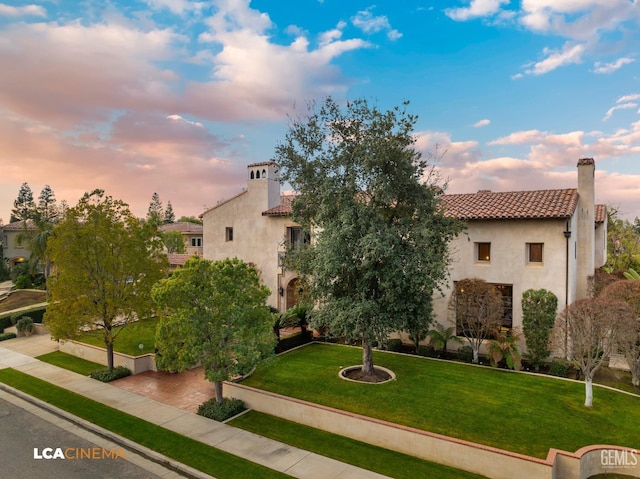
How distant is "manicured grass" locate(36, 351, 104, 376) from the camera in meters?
17.8

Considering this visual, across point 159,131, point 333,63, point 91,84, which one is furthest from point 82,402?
point 333,63

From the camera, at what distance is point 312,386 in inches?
543

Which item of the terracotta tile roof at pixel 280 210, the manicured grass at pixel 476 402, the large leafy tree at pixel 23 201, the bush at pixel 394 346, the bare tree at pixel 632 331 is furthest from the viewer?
the large leafy tree at pixel 23 201

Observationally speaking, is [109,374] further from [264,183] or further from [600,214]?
[600,214]

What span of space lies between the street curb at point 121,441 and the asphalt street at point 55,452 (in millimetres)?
156

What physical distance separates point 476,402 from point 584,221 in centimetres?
1252

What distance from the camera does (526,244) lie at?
1742cm

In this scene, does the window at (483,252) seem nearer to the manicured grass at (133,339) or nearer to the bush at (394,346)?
the bush at (394,346)

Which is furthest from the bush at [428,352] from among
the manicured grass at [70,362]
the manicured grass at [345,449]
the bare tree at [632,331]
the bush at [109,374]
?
the manicured grass at [70,362]

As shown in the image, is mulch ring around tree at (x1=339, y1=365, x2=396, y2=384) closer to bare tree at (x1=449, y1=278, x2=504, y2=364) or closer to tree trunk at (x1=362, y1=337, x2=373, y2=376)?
tree trunk at (x1=362, y1=337, x2=373, y2=376)

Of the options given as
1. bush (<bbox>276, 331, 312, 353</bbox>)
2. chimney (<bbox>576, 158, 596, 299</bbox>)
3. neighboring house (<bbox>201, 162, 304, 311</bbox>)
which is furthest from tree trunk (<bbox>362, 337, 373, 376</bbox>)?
chimney (<bbox>576, 158, 596, 299</bbox>)

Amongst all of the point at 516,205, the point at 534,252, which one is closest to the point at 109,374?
the point at 534,252

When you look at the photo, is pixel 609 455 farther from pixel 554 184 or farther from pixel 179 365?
pixel 554 184

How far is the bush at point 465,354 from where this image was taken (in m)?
17.1
